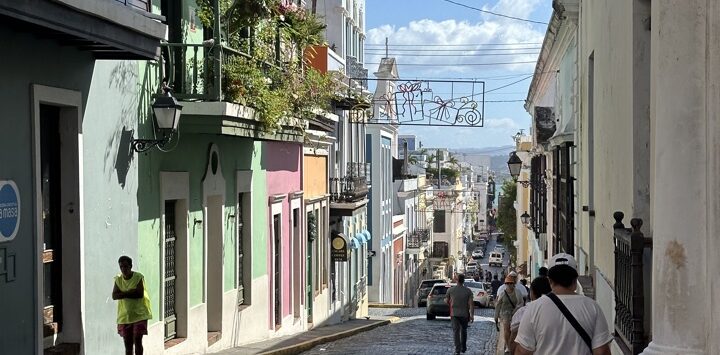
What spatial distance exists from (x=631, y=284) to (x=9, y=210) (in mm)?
4534

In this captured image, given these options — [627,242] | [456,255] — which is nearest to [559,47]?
[627,242]

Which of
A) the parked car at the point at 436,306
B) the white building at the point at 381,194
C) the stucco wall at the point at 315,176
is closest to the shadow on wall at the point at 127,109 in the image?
the stucco wall at the point at 315,176

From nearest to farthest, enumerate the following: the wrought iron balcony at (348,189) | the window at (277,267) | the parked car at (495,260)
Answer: the window at (277,267) < the wrought iron balcony at (348,189) < the parked car at (495,260)

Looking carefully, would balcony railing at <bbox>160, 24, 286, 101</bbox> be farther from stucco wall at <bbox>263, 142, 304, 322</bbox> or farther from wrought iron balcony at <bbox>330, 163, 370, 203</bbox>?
wrought iron balcony at <bbox>330, 163, 370, 203</bbox>

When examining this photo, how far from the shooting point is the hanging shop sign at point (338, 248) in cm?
2633

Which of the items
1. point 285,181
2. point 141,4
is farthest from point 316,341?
point 141,4

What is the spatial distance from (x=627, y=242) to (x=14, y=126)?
456cm

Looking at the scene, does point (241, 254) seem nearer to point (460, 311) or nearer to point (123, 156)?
point (460, 311)

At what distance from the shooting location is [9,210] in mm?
8266

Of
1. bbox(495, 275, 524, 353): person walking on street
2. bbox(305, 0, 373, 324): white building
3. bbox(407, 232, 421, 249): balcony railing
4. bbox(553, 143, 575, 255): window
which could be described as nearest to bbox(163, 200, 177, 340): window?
bbox(495, 275, 524, 353): person walking on street

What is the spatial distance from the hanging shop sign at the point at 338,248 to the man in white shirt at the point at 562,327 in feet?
64.2

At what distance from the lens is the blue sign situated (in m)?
8.13

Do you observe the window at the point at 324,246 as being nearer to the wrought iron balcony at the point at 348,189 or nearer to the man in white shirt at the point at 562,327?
the wrought iron balcony at the point at 348,189

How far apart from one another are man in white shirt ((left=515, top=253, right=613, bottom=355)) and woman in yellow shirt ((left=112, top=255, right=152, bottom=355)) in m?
4.84
